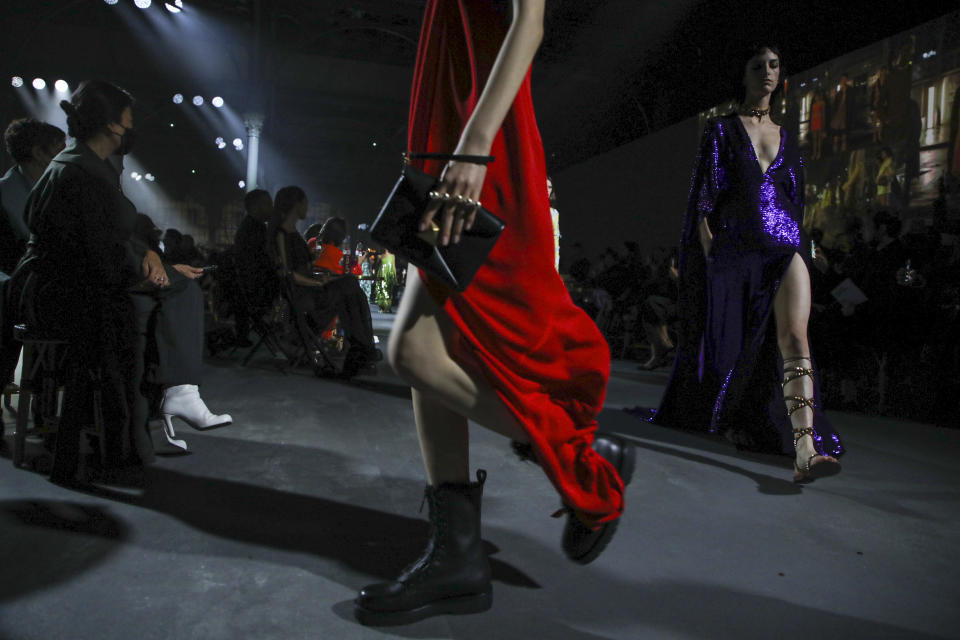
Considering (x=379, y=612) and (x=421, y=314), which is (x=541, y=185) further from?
(x=379, y=612)

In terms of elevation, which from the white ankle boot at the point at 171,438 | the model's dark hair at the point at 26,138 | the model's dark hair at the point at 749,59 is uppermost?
the model's dark hair at the point at 749,59

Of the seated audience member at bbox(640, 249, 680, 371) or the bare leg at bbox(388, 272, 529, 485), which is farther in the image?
the seated audience member at bbox(640, 249, 680, 371)

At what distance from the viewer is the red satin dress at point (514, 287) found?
1.16 m

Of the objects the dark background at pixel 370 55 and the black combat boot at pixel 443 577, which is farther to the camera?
the dark background at pixel 370 55

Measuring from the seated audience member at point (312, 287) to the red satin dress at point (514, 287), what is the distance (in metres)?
3.57

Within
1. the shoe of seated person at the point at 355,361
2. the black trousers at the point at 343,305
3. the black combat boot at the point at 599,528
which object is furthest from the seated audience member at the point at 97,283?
the black trousers at the point at 343,305

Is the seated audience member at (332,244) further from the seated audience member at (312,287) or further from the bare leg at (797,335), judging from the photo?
the bare leg at (797,335)

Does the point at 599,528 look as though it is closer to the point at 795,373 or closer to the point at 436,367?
the point at 436,367

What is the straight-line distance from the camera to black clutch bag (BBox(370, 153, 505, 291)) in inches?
39.3

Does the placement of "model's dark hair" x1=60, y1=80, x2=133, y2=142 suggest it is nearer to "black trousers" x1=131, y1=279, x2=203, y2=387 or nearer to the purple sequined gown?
"black trousers" x1=131, y1=279, x2=203, y2=387

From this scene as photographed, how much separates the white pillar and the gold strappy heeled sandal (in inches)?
516

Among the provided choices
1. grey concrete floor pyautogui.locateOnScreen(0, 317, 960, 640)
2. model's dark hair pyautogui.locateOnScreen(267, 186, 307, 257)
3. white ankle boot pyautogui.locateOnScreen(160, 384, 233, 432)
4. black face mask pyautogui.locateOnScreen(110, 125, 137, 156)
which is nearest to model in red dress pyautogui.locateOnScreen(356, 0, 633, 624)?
grey concrete floor pyautogui.locateOnScreen(0, 317, 960, 640)

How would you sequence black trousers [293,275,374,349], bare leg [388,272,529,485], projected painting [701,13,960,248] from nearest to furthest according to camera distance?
bare leg [388,272,529,485] < black trousers [293,275,374,349] < projected painting [701,13,960,248]

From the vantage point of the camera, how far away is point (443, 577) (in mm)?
1215
